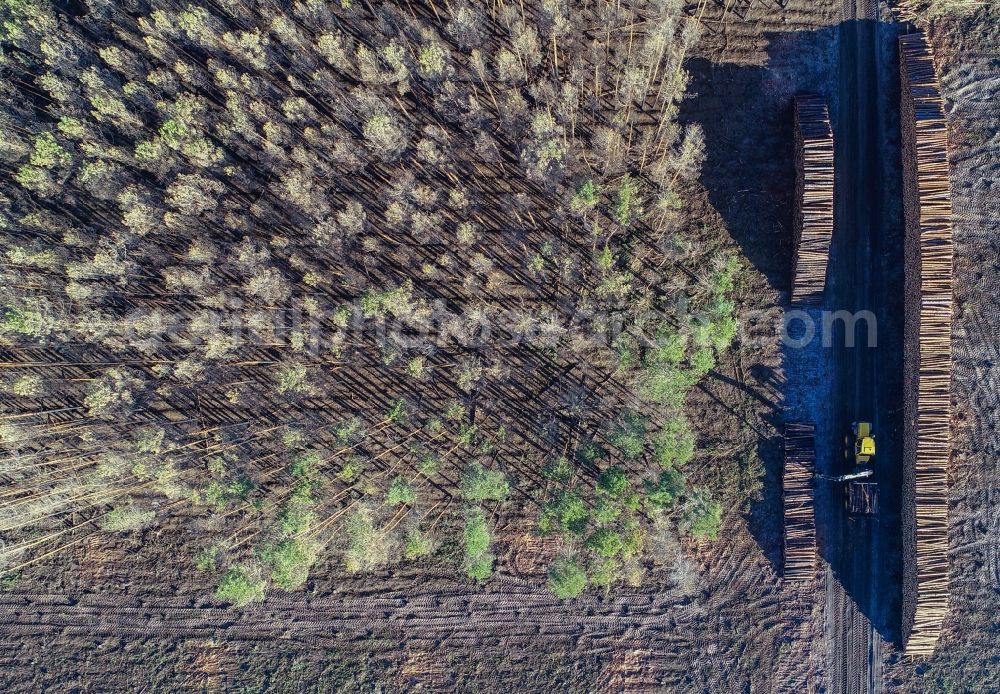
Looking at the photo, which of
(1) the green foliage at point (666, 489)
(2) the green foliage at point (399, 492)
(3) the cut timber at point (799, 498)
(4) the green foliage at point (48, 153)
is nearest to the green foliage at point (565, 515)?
(1) the green foliage at point (666, 489)

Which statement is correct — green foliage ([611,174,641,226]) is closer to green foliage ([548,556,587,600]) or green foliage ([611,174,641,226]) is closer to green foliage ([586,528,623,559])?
green foliage ([586,528,623,559])

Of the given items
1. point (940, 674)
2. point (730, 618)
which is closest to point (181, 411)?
point (730, 618)

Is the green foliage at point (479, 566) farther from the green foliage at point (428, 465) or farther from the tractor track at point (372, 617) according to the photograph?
the green foliage at point (428, 465)

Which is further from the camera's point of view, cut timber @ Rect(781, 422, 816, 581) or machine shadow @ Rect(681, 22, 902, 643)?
machine shadow @ Rect(681, 22, 902, 643)

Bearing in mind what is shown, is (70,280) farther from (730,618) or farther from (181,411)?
(730,618)

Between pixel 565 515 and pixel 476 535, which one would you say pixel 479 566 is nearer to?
pixel 476 535

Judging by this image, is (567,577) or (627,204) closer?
(567,577)

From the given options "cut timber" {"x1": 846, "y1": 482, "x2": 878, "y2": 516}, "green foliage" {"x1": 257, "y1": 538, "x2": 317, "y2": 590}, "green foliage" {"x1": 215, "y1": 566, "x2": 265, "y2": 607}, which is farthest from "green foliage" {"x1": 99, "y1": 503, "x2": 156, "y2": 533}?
"cut timber" {"x1": 846, "y1": 482, "x2": 878, "y2": 516}

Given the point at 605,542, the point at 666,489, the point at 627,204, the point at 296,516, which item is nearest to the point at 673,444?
the point at 666,489
